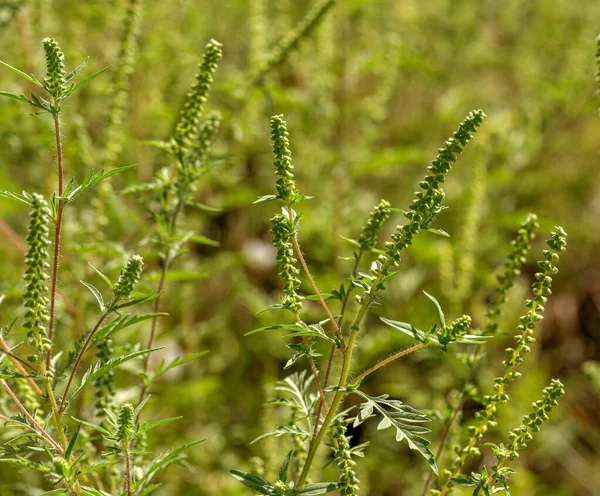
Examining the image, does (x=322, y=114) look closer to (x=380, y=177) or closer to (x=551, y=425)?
(x=380, y=177)

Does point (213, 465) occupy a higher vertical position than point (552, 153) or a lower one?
lower

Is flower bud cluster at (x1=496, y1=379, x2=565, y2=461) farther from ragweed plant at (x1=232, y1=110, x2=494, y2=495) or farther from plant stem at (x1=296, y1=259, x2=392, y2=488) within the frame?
plant stem at (x1=296, y1=259, x2=392, y2=488)

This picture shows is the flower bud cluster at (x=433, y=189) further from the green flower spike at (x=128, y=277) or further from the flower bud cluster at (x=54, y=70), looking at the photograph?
the flower bud cluster at (x=54, y=70)

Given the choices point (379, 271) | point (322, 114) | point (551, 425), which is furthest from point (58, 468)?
point (551, 425)

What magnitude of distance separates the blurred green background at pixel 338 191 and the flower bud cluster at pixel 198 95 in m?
0.46

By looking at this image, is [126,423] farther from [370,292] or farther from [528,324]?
[528,324]

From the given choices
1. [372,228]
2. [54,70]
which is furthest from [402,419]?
[54,70]

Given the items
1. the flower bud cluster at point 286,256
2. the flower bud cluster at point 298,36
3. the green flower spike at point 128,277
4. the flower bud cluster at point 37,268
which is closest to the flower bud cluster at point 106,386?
the flower bud cluster at point 37,268

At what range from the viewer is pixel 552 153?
467 centimetres

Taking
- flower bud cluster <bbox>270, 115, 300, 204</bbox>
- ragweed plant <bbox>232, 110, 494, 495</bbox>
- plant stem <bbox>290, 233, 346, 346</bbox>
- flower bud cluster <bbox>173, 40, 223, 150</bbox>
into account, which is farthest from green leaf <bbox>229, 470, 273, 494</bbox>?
flower bud cluster <bbox>173, 40, 223, 150</bbox>

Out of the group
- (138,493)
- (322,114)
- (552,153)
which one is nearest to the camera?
(138,493)

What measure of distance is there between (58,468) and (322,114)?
94.6 inches

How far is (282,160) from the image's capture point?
1.17 metres

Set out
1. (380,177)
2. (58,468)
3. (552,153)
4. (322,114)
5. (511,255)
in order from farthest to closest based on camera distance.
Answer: (552,153) → (380,177) → (322,114) → (511,255) → (58,468)
